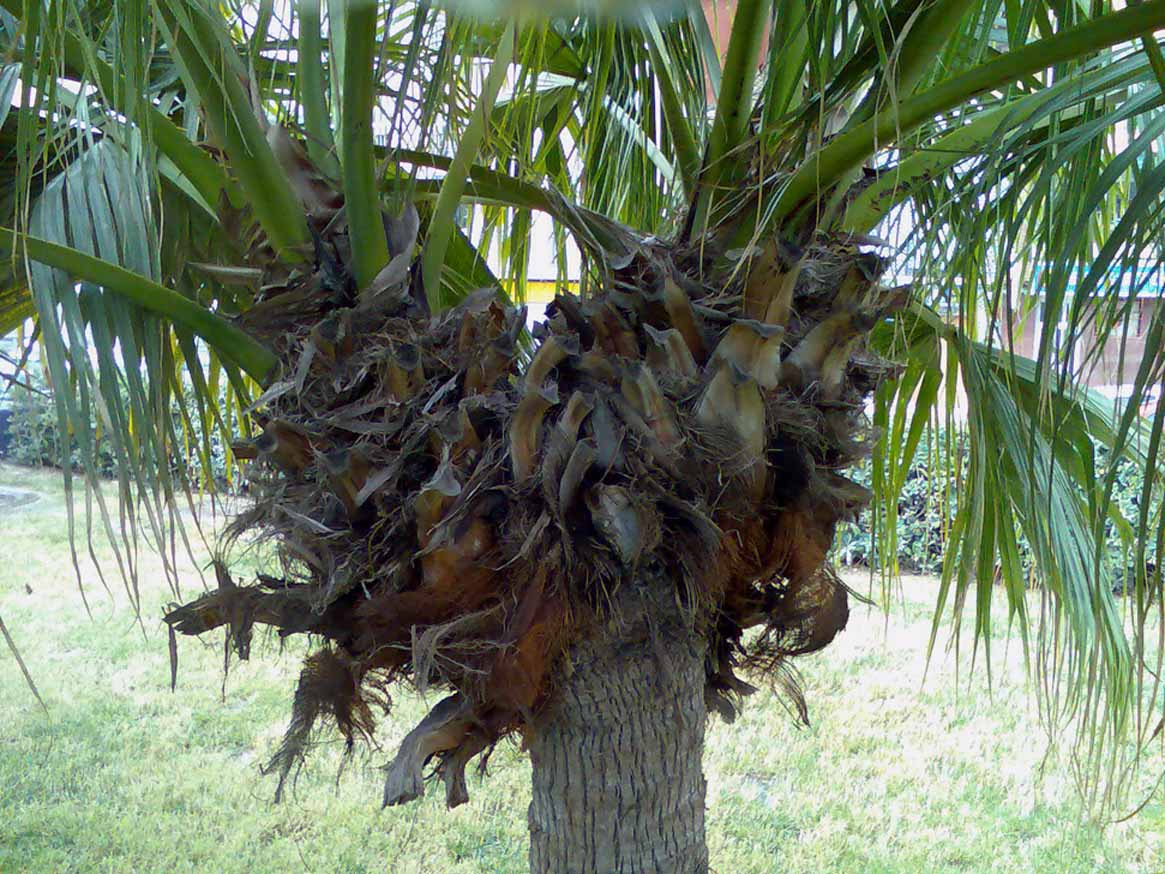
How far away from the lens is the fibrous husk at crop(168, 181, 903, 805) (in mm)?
1002

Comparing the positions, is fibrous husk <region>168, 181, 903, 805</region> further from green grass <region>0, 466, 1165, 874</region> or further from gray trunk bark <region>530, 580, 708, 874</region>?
green grass <region>0, 466, 1165, 874</region>

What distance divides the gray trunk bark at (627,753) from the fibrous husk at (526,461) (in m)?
0.04

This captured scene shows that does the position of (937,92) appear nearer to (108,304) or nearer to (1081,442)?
(1081,442)

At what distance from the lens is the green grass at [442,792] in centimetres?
259

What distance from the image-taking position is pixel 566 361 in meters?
1.04

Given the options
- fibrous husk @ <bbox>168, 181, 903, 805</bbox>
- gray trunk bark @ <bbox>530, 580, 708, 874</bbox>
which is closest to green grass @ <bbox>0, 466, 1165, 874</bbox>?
gray trunk bark @ <bbox>530, 580, 708, 874</bbox>

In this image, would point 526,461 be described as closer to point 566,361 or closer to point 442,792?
point 566,361

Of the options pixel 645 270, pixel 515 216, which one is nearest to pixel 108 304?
pixel 645 270

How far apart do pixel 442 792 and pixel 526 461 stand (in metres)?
2.27

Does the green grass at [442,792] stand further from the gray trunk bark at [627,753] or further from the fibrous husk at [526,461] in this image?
the fibrous husk at [526,461]

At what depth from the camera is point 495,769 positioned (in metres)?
3.02

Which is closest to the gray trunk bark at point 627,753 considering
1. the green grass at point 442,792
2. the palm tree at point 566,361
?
the palm tree at point 566,361

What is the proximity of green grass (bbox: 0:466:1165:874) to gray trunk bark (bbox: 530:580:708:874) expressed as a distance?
109 cm

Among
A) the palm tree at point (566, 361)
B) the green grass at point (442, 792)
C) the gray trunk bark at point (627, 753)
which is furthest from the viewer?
the green grass at point (442, 792)
